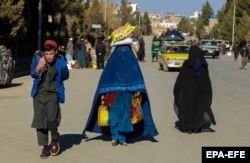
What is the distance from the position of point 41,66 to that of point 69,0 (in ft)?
104

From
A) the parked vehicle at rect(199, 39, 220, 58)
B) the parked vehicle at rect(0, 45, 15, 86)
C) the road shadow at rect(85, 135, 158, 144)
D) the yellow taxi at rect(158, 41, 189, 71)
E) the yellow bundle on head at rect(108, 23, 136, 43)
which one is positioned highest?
the yellow bundle on head at rect(108, 23, 136, 43)

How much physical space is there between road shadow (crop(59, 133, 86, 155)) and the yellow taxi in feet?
67.3

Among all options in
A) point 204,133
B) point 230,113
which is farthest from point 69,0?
point 204,133

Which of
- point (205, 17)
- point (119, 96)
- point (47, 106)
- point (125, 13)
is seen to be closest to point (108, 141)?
point (119, 96)

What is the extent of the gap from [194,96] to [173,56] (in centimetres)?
2026

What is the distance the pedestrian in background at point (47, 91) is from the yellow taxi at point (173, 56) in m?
22.3

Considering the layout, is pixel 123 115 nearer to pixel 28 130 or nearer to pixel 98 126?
pixel 98 126

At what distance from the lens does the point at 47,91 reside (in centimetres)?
819

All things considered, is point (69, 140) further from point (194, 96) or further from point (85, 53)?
point (85, 53)

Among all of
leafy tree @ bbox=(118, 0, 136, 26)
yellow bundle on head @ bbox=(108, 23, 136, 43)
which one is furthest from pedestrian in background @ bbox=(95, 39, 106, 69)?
leafy tree @ bbox=(118, 0, 136, 26)

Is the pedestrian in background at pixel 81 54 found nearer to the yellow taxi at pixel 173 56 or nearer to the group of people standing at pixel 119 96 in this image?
the yellow taxi at pixel 173 56

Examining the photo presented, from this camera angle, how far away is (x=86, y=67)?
34.3 metres

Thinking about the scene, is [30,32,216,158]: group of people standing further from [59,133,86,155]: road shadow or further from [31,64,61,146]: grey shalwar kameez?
[59,133,86,155]: road shadow

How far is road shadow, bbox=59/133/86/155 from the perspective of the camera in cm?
906
